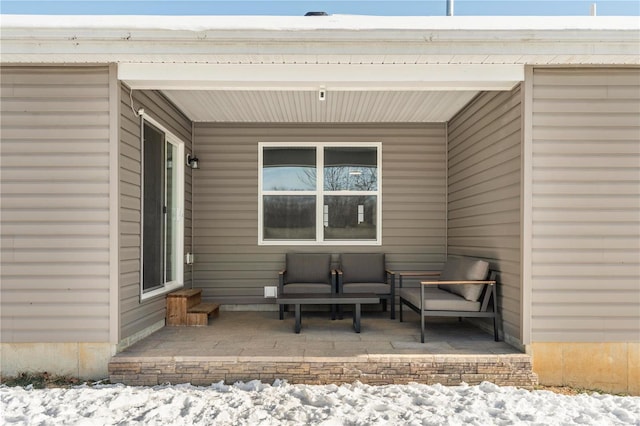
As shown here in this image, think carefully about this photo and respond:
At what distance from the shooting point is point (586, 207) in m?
3.65

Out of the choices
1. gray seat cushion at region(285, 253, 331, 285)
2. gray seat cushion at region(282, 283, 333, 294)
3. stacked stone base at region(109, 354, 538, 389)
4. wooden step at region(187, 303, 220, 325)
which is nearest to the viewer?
stacked stone base at region(109, 354, 538, 389)

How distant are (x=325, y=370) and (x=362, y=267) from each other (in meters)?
2.40

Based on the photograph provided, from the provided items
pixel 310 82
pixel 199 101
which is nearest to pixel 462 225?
pixel 310 82

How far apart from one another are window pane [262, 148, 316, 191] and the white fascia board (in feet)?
6.95

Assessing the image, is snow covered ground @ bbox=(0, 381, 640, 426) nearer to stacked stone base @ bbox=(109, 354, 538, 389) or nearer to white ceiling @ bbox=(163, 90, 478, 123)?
stacked stone base @ bbox=(109, 354, 538, 389)

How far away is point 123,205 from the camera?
379 cm

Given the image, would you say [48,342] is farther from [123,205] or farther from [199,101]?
[199,101]

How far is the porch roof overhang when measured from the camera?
130 inches

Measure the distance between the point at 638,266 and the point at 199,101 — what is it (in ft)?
15.6

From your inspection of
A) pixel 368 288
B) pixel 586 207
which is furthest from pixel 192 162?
pixel 586 207

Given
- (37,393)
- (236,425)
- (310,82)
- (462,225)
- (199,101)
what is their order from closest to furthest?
1. (236,425)
2. (37,393)
3. (310,82)
4. (199,101)
5. (462,225)

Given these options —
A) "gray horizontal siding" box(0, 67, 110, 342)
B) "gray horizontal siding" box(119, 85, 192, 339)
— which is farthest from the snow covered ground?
"gray horizontal siding" box(119, 85, 192, 339)

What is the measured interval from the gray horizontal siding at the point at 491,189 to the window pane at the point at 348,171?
1.13 m

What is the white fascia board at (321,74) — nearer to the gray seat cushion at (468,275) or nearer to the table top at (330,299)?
the gray seat cushion at (468,275)
